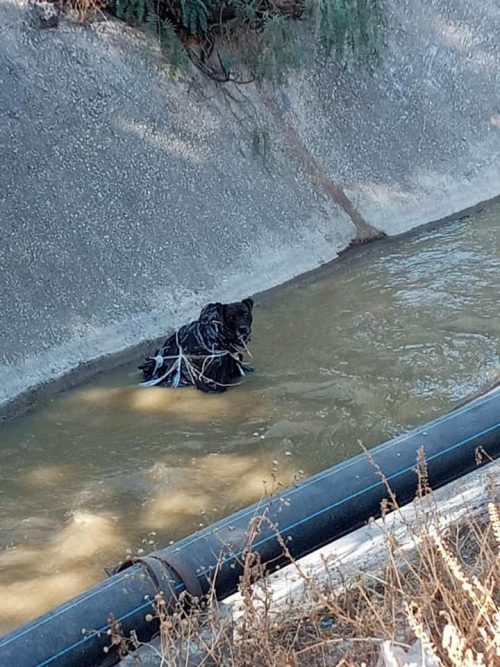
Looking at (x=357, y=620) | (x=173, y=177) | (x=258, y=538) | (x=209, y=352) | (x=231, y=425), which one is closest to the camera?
(x=357, y=620)

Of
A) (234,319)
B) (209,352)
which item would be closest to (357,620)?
(209,352)

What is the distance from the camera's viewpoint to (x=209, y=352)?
6.81 m

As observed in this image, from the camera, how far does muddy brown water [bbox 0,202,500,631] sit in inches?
204

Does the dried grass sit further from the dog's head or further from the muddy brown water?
the dog's head

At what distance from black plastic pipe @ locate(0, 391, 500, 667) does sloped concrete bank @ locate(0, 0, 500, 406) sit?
13.3ft

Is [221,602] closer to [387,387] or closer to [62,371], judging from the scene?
[387,387]

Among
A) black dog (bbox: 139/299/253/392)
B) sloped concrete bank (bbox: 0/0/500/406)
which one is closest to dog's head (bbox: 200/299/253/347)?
black dog (bbox: 139/299/253/392)

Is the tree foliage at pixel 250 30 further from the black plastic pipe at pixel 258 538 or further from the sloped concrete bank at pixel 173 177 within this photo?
the black plastic pipe at pixel 258 538

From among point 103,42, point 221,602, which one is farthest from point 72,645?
point 103,42

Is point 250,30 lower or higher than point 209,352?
higher

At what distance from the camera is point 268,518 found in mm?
3188

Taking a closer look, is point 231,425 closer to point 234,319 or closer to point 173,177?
point 234,319

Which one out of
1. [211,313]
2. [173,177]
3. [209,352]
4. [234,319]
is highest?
[173,177]

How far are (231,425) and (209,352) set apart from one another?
0.65 meters
